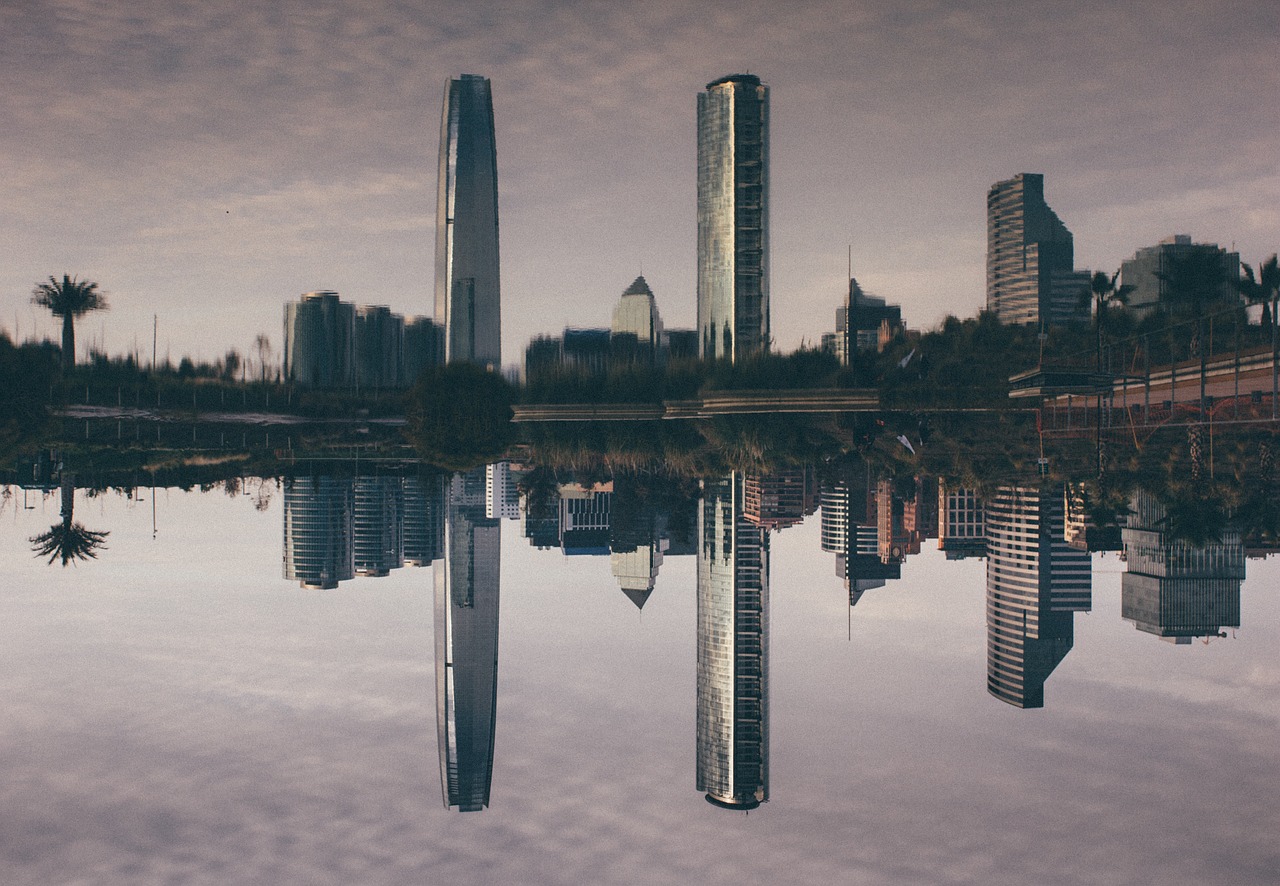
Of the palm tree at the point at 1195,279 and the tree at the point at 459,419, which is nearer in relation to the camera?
the tree at the point at 459,419

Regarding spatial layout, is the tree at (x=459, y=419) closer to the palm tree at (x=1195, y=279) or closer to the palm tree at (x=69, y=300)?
the palm tree at (x=69, y=300)

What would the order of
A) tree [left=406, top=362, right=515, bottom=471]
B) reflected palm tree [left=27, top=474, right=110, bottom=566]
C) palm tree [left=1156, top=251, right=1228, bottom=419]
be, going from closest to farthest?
reflected palm tree [left=27, top=474, right=110, bottom=566]
tree [left=406, top=362, right=515, bottom=471]
palm tree [left=1156, top=251, right=1228, bottom=419]

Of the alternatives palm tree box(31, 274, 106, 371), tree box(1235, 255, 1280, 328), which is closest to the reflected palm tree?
palm tree box(31, 274, 106, 371)

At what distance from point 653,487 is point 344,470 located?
162 feet

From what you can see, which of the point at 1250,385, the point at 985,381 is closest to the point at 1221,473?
the point at 1250,385

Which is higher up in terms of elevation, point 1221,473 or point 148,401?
point 148,401

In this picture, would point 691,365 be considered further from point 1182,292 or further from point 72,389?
point 72,389

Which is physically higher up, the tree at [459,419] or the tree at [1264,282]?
the tree at [1264,282]

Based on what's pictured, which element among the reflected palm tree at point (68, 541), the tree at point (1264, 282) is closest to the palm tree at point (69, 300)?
the reflected palm tree at point (68, 541)

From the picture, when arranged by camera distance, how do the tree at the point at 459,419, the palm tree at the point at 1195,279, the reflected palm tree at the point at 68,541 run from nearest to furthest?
the reflected palm tree at the point at 68,541, the tree at the point at 459,419, the palm tree at the point at 1195,279

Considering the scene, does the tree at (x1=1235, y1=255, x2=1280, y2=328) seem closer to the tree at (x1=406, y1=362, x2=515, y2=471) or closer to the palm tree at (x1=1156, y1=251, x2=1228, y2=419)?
the palm tree at (x1=1156, y1=251, x2=1228, y2=419)

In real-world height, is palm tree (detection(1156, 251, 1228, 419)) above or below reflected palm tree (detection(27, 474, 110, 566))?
above

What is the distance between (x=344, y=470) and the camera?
15425cm

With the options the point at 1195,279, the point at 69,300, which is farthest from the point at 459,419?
the point at 1195,279
